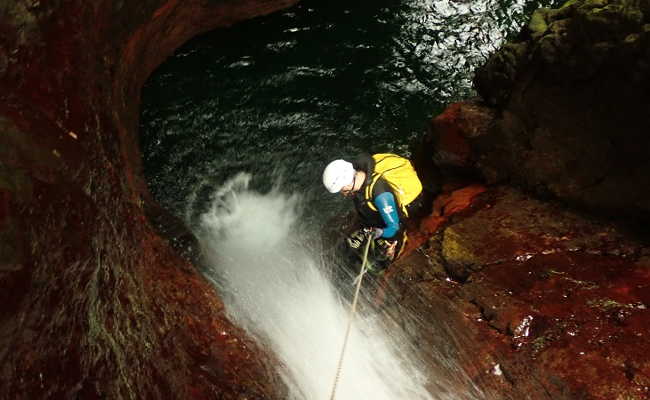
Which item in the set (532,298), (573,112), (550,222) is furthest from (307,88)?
(532,298)

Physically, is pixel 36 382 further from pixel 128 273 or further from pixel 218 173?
pixel 218 173

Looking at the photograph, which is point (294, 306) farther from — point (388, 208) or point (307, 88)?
point (307, 88)

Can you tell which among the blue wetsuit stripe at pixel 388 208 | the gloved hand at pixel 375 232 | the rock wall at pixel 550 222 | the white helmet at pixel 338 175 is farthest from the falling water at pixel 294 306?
the white helmet at pixel 338 175

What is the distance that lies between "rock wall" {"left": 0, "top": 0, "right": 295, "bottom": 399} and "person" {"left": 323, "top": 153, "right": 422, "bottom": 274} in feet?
6.64

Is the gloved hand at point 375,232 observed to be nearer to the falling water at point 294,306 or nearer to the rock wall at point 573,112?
the falling water at point 294,306

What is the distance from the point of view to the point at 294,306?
19.8 ft

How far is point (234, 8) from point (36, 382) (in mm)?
9215

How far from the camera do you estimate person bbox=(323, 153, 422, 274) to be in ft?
16.3

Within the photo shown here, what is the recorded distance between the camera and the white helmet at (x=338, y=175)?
493 centimetres

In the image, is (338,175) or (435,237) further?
(435,237)

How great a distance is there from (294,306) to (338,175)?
7.10 feet

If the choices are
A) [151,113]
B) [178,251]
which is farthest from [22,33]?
[151,113]

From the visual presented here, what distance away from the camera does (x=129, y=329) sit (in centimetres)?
334

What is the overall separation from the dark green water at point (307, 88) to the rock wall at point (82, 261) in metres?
2.85
